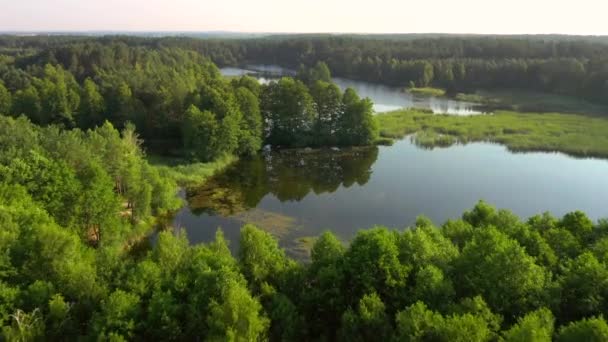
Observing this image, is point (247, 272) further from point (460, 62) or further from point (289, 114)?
point (460, 62)

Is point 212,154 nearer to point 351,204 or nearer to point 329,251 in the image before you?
point 351,204

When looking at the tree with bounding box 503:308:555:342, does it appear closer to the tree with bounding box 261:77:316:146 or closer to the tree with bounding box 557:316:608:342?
the tree with bounding box 557:316:608:342

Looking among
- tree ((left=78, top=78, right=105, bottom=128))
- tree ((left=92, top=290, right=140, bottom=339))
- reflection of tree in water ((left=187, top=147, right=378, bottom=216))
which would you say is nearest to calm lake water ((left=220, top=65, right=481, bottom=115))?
reflection of tree in water ((left=187, top=147, right=378, bottom=216))

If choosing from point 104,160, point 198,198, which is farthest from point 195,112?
point 104,160

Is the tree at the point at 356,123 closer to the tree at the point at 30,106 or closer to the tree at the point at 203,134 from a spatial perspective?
the tree at the point at 203,134

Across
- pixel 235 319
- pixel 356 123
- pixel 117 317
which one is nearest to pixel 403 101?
pixel 356 123

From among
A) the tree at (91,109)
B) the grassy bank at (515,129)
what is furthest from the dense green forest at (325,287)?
the tree at (91,109)
